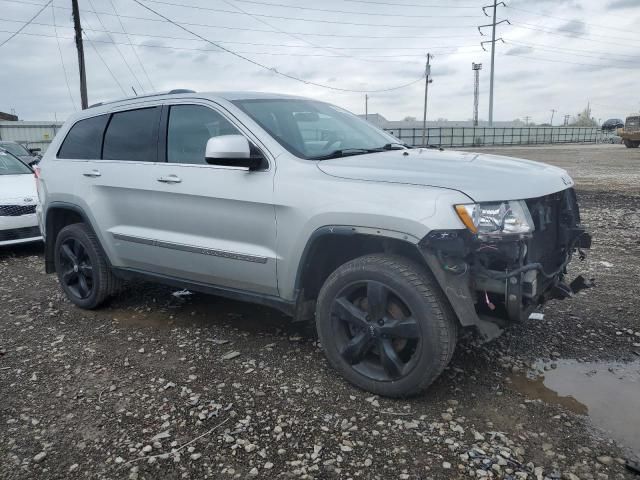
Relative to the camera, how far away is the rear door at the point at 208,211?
3496 millimetres

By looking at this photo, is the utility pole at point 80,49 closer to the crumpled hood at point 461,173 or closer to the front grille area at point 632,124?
the crumpled hood at point 461,173

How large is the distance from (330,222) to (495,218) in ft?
3.06

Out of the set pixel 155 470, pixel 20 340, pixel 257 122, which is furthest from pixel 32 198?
pixel 155 470

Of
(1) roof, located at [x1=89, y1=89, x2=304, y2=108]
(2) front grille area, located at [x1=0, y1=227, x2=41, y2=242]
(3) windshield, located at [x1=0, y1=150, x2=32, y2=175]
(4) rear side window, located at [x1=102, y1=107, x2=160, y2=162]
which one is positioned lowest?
(2) front grille area, located at [x1=0, y1=227, x2=41, y2=242]

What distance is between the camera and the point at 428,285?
2.94 meters

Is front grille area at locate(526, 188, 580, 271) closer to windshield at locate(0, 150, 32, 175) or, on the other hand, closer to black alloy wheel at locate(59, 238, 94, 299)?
black alloy wheel at locate(59, 238, 94, 299)

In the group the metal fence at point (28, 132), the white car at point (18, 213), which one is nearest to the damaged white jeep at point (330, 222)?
the white car at point (18, 213)

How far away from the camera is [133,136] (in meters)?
4.35

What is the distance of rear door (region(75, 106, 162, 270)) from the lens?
4.17m

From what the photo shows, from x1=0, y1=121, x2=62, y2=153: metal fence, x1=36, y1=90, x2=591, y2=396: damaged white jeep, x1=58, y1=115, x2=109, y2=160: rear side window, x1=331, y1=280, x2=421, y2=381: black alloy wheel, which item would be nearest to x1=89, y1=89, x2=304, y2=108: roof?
x1=36, y1=90, x2=591, y2=396: damaged white jeep

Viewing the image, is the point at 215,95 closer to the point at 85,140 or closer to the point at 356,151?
the point at 356,151

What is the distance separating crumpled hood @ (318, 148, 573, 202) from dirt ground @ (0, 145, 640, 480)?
1.23 m

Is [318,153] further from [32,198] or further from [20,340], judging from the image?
[32,198]

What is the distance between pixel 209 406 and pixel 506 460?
5.50 ft
